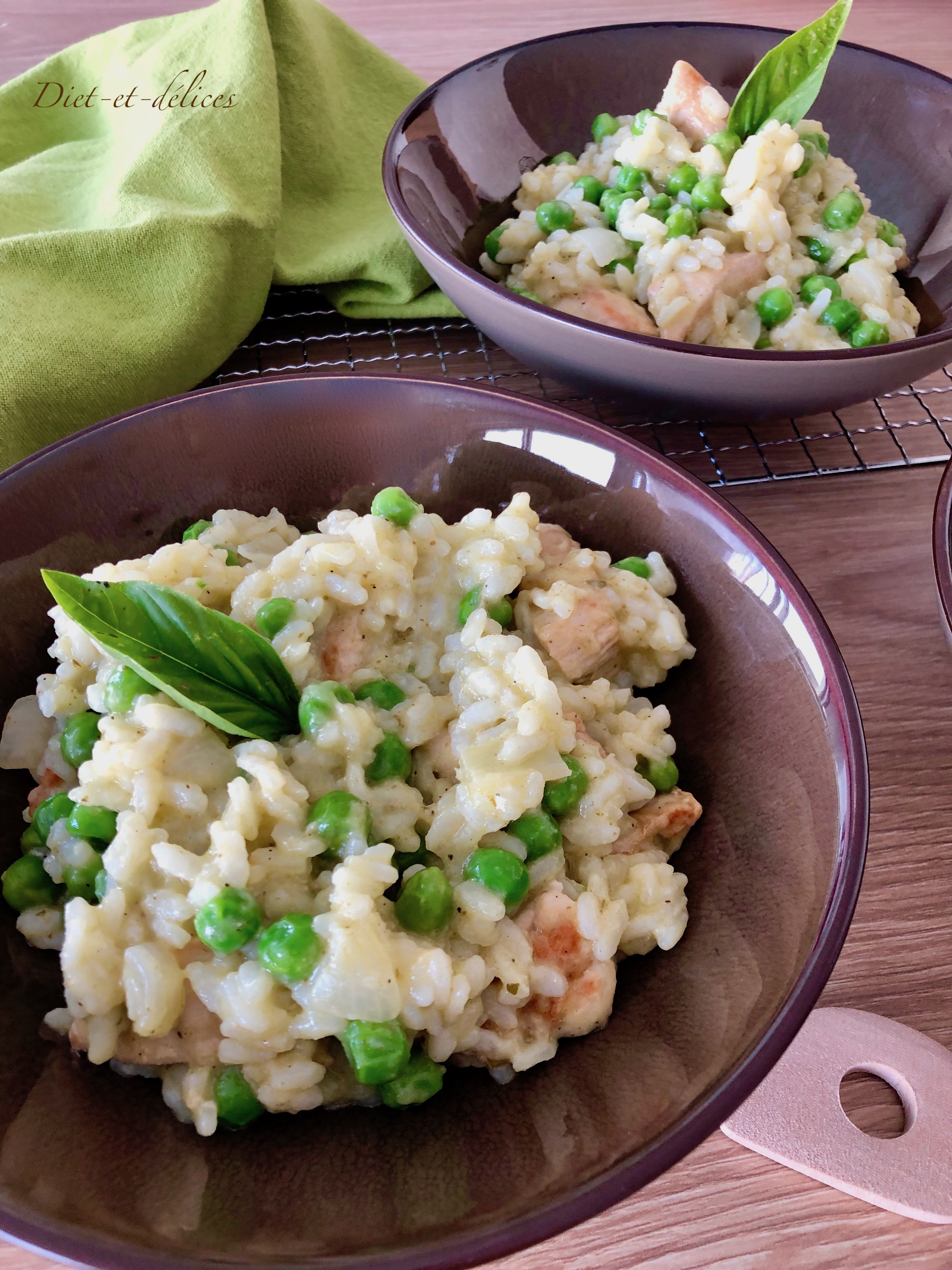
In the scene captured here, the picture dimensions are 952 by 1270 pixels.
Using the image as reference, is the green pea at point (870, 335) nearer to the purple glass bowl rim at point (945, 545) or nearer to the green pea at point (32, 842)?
the purple glass bowl rim at point (945, 545)

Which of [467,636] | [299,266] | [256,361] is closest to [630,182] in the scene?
[299,266]

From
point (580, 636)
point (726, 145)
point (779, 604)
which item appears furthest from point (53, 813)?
point (726, 145)

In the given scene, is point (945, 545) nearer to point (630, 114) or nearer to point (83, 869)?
point (83, 869)

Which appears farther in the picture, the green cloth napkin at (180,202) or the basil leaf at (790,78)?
the basil leaf at (790,78)

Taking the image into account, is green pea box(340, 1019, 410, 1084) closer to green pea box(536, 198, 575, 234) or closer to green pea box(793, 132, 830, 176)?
green pea box(536, 198, 575, 234)

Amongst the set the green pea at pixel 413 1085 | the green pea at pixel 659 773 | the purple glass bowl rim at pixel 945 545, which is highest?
the purple glass bowl rim at pixel 945 545

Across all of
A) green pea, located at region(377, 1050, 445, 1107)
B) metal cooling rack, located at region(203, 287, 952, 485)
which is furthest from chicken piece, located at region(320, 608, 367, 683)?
metal cooling rack, located at region(203, 287, 952, 485)

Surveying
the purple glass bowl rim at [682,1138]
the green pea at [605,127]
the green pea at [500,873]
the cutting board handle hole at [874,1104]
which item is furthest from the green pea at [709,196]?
the cutting board handle hole at [874,1104]

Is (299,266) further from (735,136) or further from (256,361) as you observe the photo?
(735,136)

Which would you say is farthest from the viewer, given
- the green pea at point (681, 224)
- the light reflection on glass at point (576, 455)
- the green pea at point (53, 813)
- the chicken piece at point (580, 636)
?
the green pea at point (681, 224)
